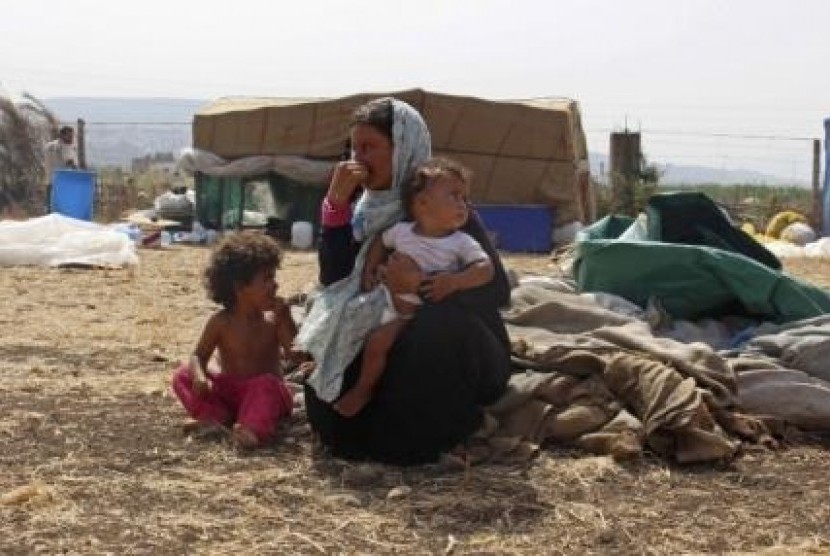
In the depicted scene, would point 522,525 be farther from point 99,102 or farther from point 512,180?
point 99,102

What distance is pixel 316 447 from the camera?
3.48 meters

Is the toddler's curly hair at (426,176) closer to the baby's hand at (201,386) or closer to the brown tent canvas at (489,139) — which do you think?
the baby's hand at (201,386)

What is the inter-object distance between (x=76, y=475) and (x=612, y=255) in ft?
7.87

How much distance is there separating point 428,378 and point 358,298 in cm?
30

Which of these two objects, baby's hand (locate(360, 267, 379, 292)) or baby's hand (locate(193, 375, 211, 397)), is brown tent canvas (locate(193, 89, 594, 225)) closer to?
baby's hand (locate(193, 375, 211, 397))

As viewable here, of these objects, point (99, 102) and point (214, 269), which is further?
point (99, 102)

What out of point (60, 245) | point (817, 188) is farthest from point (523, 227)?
point (60, 245)

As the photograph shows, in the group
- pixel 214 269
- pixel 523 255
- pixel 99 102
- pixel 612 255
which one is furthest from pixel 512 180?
pixel 99 102

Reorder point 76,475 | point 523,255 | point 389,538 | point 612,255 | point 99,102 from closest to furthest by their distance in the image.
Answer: point 389,538 < point 76,475 < point 612,255 < point 523,255 < point 99,102

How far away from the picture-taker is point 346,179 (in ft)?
10.9

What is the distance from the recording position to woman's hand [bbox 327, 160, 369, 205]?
3320 millimetres

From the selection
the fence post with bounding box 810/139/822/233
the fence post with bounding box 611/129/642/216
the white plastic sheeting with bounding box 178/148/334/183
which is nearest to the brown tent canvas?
the white plastic sheeting with bounding box 178/148/334/183

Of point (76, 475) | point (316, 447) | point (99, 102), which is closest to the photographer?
point (76, 475)

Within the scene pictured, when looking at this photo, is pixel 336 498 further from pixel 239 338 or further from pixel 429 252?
pixel 239 338
